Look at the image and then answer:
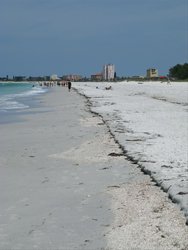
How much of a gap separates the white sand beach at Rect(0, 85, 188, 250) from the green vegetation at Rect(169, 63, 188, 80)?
97.2 metres

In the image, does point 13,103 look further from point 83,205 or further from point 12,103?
point 83,205

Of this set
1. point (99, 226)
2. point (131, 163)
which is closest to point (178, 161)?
point (131, 163)

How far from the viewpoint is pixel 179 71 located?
108188mm

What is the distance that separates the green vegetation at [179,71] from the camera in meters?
104

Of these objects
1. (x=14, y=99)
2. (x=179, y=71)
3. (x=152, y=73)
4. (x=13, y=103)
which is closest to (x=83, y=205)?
Result: (x=13, y=103)

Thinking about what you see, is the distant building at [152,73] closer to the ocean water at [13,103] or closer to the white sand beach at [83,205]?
the ocean water at [13,103]

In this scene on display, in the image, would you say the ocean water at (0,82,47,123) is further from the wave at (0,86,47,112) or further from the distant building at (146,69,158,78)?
the distant building at (146,69,158,78)

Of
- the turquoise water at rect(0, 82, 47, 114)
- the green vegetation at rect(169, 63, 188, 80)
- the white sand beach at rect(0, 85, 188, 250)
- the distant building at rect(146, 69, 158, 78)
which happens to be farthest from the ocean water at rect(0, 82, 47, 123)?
the distant building at rect(146, 69, 158, 78)

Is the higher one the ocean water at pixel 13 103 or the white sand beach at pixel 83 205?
the white sand beach at pixel 83 205

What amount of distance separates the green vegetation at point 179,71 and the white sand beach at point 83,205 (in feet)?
319

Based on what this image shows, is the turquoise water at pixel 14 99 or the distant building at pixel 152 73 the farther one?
the distant building at pixel 152 73

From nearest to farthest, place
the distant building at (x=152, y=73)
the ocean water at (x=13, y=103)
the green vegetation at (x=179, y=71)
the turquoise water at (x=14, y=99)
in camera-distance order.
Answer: the ocean water at (x=13, y=103) → the turquoise water at (x=14, y=99) → the green vegetation at (x=179, y=71) → the distant building at (x=152, y=73)

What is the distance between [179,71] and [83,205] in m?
106

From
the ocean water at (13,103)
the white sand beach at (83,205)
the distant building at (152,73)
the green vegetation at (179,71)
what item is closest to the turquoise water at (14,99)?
the ocean water at (13,103)
